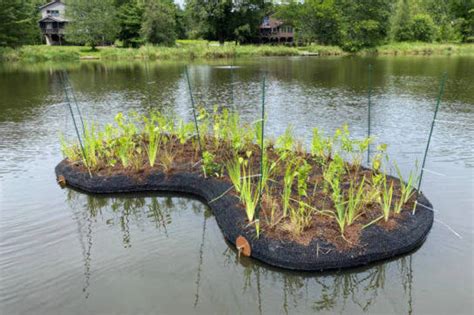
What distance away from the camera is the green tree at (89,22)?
168 feet

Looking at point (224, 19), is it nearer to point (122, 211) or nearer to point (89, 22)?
point (89, 22)

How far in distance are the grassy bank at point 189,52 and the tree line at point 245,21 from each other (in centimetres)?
374

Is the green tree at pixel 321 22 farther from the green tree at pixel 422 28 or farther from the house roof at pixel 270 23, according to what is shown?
the green tree at pixel 422 28

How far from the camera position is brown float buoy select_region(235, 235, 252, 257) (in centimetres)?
568

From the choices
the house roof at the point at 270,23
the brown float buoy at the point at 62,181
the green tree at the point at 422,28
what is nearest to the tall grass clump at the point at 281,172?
the brown float buoy at the point at 62,181

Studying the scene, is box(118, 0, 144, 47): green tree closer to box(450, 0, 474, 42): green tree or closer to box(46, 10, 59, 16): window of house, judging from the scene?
box(46, 10, 59, 16): window of house

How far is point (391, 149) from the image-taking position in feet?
35.2

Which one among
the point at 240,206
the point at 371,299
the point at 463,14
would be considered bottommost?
the point at 371,299

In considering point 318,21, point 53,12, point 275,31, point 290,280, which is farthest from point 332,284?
point 275,31

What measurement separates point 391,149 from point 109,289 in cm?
836

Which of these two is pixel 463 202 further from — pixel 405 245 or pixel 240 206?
pixel 240 206

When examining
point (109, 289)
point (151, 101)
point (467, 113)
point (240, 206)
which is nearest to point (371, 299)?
point (240, 206)

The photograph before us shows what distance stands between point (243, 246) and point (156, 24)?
4999cm

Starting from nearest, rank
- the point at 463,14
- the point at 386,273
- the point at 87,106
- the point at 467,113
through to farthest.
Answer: the point at 386,273 → the point at 467,113 → the point at 87,106 → the point at 463,14
